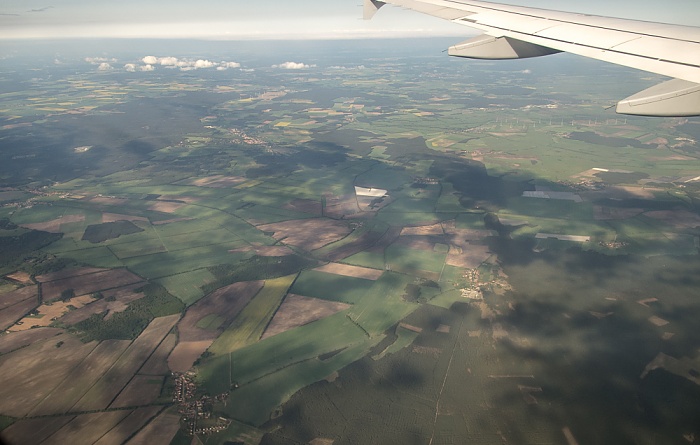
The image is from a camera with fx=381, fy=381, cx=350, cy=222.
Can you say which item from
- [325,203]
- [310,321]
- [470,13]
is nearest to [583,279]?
[310,321]

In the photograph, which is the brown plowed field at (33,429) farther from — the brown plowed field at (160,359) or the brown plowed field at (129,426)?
the brown plowed field at (160,359)

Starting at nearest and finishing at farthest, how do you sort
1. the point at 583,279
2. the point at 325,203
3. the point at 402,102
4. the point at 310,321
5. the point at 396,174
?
the point at 310,321, the point at 583,279, the point at 325,203, the point at 396,174, the point at 402,102

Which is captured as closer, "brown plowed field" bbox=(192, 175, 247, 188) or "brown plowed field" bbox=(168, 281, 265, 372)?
"brown plowed field" bbox=(168, 281, 265, 372)

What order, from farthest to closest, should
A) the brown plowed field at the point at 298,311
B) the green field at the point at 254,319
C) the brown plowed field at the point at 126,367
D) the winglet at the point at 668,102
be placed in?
the brown plowed field at the point at 298,311 < the green field at the point at 254,319 < the brown plowed field at the point at 126,367 < the winglet at the point at 668,102

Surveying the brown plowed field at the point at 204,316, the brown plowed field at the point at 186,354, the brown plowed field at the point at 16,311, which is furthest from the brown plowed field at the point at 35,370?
the brown plowed field at the point at 204,316

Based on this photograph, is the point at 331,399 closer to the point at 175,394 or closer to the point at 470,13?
the point at 175,394

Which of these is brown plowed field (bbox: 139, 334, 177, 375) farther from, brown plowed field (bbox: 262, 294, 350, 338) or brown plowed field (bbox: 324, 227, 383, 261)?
brown plowed field (bbox: 324, 227, 383, 261)

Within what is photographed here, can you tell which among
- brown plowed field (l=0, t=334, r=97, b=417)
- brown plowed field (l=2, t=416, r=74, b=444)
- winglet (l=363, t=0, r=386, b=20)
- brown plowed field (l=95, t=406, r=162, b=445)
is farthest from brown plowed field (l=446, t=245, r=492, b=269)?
brown plowed field (l=2, t=416, r=74, b=444)
